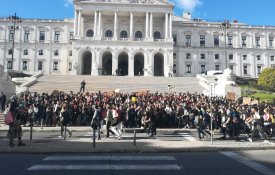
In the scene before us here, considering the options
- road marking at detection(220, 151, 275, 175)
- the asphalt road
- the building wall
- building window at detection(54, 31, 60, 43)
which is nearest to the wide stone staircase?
the asphalt road

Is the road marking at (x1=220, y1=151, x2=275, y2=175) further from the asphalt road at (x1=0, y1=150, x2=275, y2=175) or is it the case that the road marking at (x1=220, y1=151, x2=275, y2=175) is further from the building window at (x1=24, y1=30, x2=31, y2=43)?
the building window at (x1=24, y1=30, x2=31, y2=43)

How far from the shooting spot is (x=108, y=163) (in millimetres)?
11109

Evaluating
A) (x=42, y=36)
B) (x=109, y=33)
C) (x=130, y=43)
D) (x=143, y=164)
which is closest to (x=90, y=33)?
(x=109, y=33)

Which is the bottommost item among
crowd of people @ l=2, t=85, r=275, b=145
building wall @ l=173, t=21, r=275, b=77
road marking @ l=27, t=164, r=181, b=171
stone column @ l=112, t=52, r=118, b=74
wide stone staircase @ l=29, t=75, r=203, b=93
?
road marking @ l=27, t=164, r=181, b=171

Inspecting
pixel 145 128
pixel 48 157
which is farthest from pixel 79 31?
pixel 48 157

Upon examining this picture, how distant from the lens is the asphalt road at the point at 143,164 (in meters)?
9.81

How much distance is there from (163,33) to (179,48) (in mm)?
7512

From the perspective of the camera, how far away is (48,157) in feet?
40.5

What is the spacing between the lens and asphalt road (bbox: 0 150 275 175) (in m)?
9.81

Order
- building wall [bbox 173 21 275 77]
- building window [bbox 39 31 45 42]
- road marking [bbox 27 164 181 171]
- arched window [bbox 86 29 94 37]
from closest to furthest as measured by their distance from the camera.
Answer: road marking [bbox 27 164 181 171]
arched window [bbox 86 29 94 37]
building wall [bbox 173 21 275 77]
building window [bbox 39 31 45 42]

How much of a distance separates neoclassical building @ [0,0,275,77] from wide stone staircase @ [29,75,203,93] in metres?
19.5

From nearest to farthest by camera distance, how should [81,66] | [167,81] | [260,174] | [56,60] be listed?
[260,174]
[167,81]
[81,66]
[56,60]

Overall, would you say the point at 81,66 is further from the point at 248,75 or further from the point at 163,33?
the point at 248,75

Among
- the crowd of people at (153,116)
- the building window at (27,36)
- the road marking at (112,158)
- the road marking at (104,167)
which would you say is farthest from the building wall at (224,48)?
the road marking at (104,167)
